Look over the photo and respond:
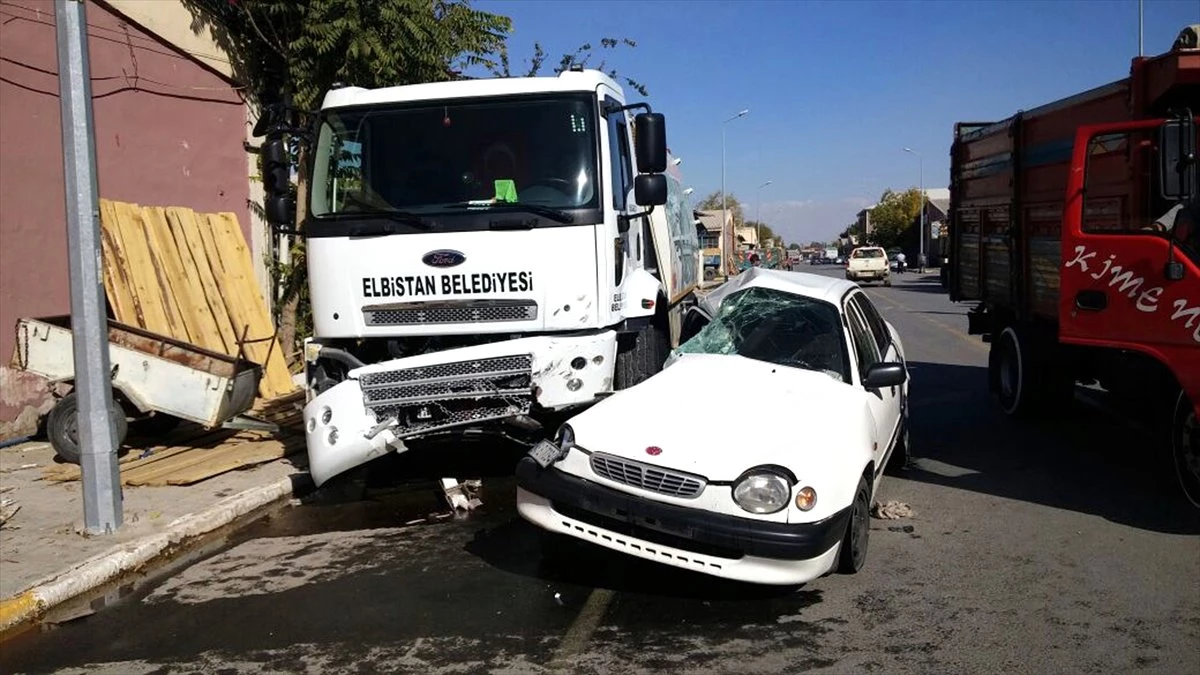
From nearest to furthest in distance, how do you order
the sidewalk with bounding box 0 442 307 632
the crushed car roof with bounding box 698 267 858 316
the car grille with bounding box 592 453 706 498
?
the car grille with bounding box 592 453 706 498 → the sidewalk with bounding box 0 442 307 632 → the crushed car roof with bounding box 698 267 858 316

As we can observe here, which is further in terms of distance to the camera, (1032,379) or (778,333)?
(1032,379)

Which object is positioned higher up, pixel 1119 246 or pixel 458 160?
pixel 458 160

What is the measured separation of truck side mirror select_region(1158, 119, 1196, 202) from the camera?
5895 millimetres

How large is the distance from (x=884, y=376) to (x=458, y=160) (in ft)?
11.0

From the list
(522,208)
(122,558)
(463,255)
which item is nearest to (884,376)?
(522,208)

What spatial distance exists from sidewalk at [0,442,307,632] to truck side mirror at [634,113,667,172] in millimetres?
3918

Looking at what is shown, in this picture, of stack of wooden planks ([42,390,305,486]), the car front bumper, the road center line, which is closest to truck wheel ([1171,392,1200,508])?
the car front bumper

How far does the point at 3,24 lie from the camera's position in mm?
9852

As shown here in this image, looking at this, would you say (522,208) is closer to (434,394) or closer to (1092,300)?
(434,394)

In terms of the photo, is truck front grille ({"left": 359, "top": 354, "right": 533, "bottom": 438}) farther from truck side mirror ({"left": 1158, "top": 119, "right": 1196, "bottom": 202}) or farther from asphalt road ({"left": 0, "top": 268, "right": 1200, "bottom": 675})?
truck side mirror ({"left": 1158, "top": 119, "right": 1196, "bottom": 202})

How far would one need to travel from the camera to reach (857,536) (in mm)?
5434

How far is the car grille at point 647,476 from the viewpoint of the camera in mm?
4797

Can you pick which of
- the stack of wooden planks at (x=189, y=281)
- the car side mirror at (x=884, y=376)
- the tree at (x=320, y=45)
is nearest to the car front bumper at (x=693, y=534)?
the car side mirror at (x=884, y=376)

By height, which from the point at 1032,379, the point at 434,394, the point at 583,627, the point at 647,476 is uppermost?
the point at 434,394
